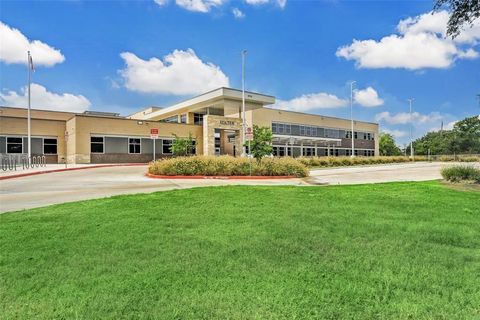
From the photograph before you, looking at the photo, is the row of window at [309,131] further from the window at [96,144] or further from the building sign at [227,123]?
the window at [96,144]

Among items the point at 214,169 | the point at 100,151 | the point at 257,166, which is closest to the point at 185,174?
the point at 214,169

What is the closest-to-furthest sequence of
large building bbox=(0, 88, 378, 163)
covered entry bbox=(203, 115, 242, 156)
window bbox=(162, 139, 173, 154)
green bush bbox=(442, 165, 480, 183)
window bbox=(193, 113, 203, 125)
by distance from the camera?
green bush bbox=(442, 165, 480, 183)
large building bbox=(0, 88, 378, 163)
window bbox=(162, 139, 173, 154)
covered entry bbox=(203, 115, 242, 156)
window bbox=(193, 113, 203, 125)

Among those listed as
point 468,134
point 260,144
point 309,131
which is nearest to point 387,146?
point 468,134

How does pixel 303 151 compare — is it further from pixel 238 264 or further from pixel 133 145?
pixel 238 264

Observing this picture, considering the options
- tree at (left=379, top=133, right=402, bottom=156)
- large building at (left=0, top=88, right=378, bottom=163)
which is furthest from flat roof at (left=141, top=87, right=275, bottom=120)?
tree at (left=379, top=133, right=402, bottom=156)

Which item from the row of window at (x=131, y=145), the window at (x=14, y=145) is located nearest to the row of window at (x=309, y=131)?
the row of window at (x=131, y=145)

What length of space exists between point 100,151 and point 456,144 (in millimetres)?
81485

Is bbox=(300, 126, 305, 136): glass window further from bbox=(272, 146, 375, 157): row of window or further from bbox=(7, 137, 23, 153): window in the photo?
bbox=(7, 137, 23, 153): window

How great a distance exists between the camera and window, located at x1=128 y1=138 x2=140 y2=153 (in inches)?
1620

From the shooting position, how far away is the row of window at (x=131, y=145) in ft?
126

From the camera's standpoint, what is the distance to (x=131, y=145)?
41.3 meters

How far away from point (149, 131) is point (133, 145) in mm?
2587

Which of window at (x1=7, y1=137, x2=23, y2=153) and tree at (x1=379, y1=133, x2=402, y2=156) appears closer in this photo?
window at (x1=7, y1=137, x2=23, y2=153)

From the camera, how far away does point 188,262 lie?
4508 mm
